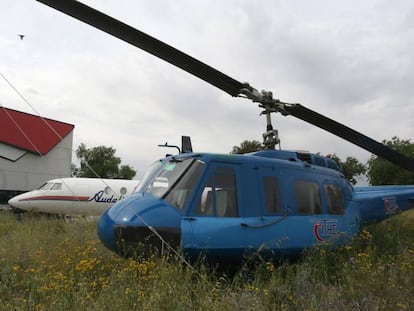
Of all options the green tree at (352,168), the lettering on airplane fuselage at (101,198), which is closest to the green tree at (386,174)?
the green tree at (352,168)

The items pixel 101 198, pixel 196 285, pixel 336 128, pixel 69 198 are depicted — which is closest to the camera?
pixel 196 285

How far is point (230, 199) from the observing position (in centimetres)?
595

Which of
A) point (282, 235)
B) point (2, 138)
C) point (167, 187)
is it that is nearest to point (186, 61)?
point (167, 187)

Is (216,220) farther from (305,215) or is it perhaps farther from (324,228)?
(324,228)

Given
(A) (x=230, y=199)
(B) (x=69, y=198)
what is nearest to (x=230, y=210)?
(A) (x=230, y=199)

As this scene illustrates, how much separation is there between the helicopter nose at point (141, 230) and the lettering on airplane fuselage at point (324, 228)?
2650 millimetres

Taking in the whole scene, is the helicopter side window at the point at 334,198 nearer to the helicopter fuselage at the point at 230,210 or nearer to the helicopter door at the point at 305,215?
the helicopter fuselage at the point at 230,210

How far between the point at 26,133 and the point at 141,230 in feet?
104

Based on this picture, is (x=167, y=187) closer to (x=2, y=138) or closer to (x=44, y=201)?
(x=44, y=201)

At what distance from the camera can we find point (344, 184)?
26.4 ft

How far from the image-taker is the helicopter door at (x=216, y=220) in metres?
5.39

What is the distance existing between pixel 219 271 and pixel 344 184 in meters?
3.55

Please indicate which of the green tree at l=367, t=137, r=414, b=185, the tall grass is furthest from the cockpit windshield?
the green tree at l=367, t=137, r=414, b=185

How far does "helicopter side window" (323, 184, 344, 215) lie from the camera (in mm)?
7348
